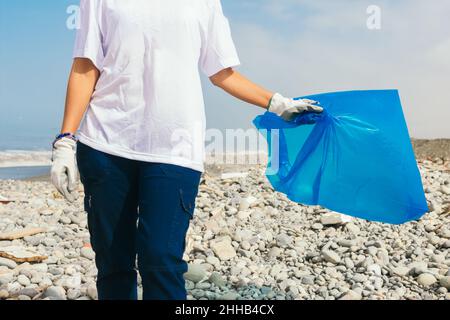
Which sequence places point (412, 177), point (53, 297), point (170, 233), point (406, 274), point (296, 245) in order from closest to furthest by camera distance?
1. point (170, 233)
2. point (412, 177)
3. point (53, 297)
4. point (406, 274)
5. point (296, 245)

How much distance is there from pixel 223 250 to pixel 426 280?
5.91ft

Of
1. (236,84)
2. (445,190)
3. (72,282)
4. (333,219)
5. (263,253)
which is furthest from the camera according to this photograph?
(445,190)

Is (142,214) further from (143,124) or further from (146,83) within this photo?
(146,83)

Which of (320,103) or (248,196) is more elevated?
(320,103)

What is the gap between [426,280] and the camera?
4676 mm

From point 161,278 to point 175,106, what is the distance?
0.77 metres

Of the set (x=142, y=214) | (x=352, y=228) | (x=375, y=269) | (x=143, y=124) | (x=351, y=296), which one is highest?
(x=143, y=124)

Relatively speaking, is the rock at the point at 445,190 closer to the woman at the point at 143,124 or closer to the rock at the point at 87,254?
the rock at the point at 87,254

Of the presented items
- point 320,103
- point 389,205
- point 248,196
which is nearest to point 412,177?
point 389,205

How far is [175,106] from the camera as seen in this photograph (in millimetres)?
2541

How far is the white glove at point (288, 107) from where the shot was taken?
3.13 meters

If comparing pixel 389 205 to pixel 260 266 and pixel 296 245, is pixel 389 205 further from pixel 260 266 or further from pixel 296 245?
pixel 296 245

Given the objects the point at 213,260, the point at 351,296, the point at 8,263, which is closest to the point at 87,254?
the point at 8,263

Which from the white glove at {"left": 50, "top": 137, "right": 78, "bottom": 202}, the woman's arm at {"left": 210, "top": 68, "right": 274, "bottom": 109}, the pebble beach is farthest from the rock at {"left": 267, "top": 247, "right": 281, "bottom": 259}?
the white glove at {"left": 50, "top": 137, "right": 78, "bottom": 202}
